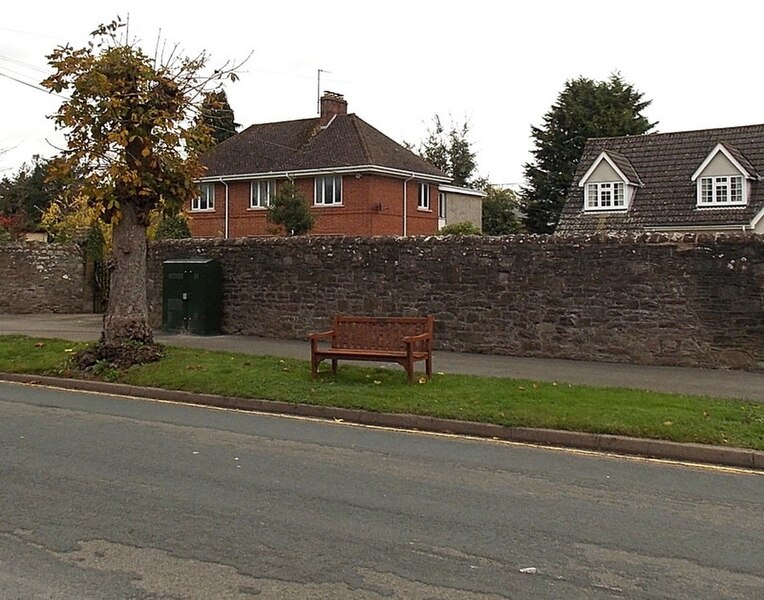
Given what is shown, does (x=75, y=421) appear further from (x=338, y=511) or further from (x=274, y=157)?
(x=274, y=157)

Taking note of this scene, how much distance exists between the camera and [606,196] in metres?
35.7

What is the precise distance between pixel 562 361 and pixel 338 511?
9.23 m

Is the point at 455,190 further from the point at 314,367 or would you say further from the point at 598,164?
the point at 314,367

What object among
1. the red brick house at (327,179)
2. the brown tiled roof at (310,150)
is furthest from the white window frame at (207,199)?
the brown tiled roof at (310,150)

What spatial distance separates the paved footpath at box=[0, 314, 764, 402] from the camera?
11.8 m

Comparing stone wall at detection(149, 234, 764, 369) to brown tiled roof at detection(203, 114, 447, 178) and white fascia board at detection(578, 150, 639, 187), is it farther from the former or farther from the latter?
white fascia board at detection(578, 150, 639, 187)

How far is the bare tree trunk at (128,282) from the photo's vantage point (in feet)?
45.7

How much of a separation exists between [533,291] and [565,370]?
2.24 meters

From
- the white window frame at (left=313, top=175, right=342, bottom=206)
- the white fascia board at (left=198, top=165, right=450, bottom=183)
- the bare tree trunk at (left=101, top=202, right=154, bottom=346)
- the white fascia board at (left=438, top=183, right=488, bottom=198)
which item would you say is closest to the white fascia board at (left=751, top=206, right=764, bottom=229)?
the white fascia board at (left=198, top=165, right=450, bottom=183)

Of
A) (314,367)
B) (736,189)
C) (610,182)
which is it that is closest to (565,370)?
(314,367)

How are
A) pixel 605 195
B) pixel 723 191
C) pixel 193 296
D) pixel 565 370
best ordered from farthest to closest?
pixel 605 195, pixel 723 191, pixel 193 296, pixel 565 370

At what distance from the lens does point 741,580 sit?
4.81m

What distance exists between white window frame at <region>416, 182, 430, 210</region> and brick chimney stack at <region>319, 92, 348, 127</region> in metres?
6.07

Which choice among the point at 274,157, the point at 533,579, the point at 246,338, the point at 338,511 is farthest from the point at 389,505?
the point at 274,157
